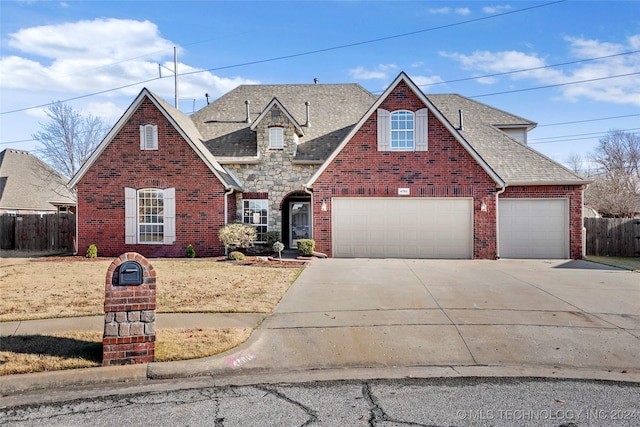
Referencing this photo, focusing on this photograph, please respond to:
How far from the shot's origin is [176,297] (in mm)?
9664

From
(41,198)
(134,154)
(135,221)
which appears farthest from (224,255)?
(41,198)

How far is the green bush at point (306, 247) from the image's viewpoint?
1708 cm

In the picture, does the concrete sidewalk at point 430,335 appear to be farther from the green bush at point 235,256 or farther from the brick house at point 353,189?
the brick house at point 353,189

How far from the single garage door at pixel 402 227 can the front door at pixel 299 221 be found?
4.27 meters

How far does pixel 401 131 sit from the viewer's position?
1745cm

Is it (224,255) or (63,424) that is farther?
(224,255)

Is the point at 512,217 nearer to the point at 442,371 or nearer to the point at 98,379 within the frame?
the point at 442,371

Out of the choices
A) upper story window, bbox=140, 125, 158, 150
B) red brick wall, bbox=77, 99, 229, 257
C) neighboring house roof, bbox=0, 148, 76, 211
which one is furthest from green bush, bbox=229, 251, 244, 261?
neighboring house roof, bbox=0, 148, 76, 211

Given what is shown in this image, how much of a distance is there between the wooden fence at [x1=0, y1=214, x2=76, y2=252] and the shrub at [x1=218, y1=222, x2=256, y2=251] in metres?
9.41

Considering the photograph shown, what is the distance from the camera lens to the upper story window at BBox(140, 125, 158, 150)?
1828 centimetres

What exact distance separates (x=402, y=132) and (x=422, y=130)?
0.76 m

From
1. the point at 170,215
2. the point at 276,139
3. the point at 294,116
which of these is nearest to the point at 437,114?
the point at 276,139

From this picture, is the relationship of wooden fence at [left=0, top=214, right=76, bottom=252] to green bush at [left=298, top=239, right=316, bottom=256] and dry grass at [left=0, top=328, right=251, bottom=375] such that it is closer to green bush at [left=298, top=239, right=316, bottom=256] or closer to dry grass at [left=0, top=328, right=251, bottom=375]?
green bush at [left=298, top=239, right=316, bottom=256]

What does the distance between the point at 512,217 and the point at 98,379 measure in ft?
53.1
